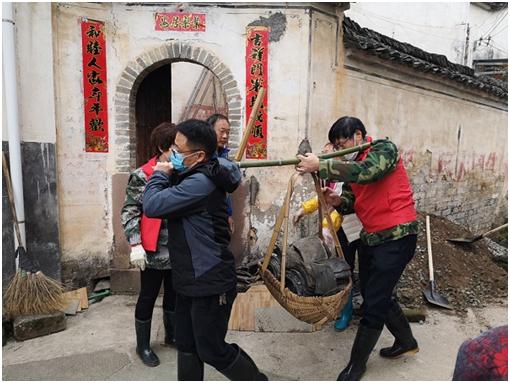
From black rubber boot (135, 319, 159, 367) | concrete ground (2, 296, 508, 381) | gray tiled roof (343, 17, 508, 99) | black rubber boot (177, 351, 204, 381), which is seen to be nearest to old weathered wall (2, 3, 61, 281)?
concrete ground (2, 296, 508, 381)

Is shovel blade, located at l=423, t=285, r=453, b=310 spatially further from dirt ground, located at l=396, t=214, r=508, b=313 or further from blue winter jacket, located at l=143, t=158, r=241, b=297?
blue winter jacket, located at l=143, t=158, r=241, b=297

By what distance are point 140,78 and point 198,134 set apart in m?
2.58

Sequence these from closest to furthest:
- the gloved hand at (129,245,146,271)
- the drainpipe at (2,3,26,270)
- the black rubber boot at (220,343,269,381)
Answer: the black rubber boot at (220,343,269,381) < the gloved hand at (129,245,146,271) < the drainpipe at (2,3,26,270)

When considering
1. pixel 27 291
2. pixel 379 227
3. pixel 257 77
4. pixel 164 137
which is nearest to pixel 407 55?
pixel 257 77

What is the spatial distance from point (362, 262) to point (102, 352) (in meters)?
2.19

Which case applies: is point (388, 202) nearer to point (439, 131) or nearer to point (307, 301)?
point (307, 301)

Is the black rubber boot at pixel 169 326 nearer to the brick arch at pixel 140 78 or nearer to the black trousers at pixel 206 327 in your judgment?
the black trousers at pixel 206 327

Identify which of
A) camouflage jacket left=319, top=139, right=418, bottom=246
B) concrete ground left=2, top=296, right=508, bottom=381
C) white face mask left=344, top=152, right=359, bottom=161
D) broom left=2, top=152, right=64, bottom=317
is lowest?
concrete ground left=2, top=296, right=508, bottom=381

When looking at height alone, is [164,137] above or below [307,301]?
above

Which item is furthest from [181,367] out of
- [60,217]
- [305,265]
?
[60,217]

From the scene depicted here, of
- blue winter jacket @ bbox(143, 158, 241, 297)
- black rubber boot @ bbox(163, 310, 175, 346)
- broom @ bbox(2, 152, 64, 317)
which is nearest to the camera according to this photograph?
blue winter jacket @ bbox(143, 158, 241, 297)

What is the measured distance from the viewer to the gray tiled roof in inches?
197

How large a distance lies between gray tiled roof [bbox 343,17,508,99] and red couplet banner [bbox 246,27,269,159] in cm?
112

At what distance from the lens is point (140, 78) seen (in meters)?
4.43
